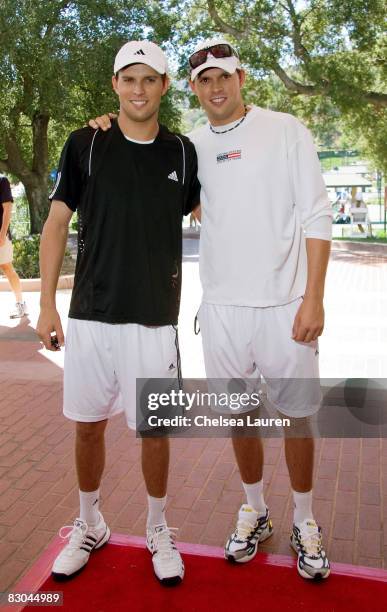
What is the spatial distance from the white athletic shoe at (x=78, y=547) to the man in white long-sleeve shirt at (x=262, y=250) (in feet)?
1.97

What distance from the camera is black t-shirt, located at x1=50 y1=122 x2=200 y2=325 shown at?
2508 millimetres

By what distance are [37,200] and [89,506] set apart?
15683 mm

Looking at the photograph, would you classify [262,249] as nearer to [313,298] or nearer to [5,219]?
[313,298]

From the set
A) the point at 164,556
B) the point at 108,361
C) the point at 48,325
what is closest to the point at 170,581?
the point at 164,556

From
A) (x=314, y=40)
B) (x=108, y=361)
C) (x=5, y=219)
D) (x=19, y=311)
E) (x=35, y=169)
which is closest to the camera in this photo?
(x=108, y=361)

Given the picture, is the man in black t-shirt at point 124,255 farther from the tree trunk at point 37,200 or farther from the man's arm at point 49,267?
the tree trunk at point 37,200

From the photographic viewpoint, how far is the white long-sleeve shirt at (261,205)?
256cm

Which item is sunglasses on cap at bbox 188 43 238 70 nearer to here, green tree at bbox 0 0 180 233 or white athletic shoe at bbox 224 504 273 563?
white athletic shoe at bbox 224 504 273 563

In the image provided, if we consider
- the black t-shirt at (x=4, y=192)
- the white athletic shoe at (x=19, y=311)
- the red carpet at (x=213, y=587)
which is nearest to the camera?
the red carpet at (x=213, y=587)

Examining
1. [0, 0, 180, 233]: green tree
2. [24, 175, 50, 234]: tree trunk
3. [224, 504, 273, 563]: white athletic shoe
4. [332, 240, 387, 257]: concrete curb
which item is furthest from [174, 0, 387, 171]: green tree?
[224, 504, 273, 563]: white athletic shoe

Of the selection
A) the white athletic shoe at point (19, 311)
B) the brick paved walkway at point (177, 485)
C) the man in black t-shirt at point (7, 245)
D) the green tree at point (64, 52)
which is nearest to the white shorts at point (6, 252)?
the man in black t-shirt at point (7, 245)

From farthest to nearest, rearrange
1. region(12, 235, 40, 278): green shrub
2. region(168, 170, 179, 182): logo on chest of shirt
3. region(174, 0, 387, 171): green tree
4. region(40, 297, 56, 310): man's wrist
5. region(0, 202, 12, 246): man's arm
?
region(174, 0, 387, 171): green tree < region(12, 235, 40, 278): green shrub < region(0, 202, 12, 246): man's arm < region(40, 297, 56, 310): man's wrist < region(168, 170, 179, 182): logo on chest of shirt

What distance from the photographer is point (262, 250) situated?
2592 mm

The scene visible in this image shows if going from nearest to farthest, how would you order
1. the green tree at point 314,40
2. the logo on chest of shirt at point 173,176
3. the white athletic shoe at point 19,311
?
1. the logo on chest of shirt at point 173,176
2. the white athletic shoe at point 19,311
3. the green tree at point 314,40
